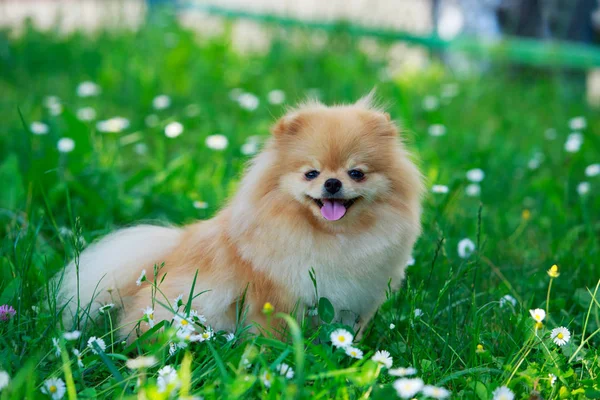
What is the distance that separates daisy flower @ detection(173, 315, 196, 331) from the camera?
6.40 ft

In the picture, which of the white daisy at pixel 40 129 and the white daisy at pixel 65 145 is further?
the white daisy at pixel 40 129

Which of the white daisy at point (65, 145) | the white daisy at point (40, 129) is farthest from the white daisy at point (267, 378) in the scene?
the white daisy at point (40, 129)

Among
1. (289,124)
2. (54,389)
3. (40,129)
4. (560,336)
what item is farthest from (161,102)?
(560,336)

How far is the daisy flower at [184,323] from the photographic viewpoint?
1.95 metres

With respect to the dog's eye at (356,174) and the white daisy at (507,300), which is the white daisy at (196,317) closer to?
the dog's eye at (356,174)

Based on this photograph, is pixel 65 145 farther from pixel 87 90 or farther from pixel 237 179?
pixel 87 90

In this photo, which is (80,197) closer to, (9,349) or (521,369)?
(9,349)

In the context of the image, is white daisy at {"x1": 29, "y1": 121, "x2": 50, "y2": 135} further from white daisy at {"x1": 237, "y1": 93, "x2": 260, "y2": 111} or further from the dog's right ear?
the dog's right ear

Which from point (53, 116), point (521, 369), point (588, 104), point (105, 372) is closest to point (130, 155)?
point (53, 116)

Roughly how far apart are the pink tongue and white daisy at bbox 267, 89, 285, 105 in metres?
2.84

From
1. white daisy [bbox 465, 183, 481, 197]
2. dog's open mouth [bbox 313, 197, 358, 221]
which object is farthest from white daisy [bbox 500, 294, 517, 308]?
white daisy [bbox 465, 183, 481, 197]

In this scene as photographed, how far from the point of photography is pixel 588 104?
5844mm

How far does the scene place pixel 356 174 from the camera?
2.23 m

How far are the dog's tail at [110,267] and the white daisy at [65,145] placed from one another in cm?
119
